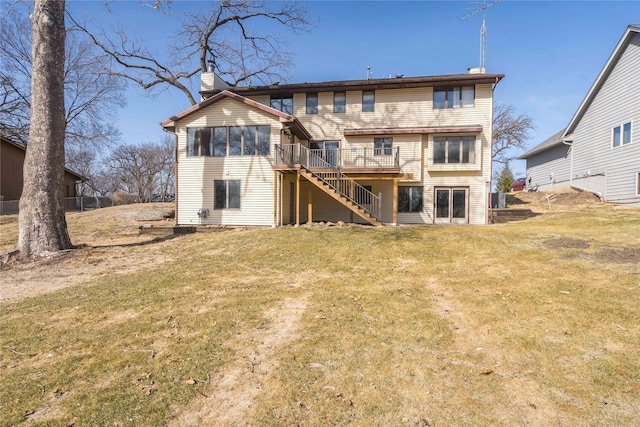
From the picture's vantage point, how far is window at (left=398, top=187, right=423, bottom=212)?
58.1 feet

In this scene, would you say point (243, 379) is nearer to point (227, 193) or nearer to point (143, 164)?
point (227, 193)

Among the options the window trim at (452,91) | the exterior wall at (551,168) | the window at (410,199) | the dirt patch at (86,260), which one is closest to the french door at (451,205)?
the window at (410,199)

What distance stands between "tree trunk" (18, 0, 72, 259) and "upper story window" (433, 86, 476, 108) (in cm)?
1682

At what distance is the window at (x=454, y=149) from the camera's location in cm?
1705

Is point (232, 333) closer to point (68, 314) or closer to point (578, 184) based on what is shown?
point (68, 314)

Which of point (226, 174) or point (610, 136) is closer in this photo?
point (226, 174)

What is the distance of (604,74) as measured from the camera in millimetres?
18562

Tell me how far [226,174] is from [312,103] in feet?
22.8

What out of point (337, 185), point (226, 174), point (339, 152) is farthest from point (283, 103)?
point (337, 185)

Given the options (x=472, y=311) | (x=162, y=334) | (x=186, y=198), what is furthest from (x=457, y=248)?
(x=186, y=198)

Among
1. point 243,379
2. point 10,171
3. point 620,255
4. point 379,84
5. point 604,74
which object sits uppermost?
point 604,74

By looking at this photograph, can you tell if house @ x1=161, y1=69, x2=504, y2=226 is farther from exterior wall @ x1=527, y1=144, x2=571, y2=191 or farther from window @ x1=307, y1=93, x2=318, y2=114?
exterior wall @ x1=527, y1=144, x2=571, y2=191

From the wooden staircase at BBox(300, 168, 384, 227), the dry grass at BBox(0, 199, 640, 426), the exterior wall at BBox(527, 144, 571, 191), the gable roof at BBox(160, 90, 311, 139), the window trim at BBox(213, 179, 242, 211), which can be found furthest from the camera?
the exterior wall at BBox(527, 144, 571, 191)

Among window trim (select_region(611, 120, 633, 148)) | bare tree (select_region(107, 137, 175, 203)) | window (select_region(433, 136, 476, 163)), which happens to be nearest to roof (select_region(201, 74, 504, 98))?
window (select_region(433, 136, 476, 163))
